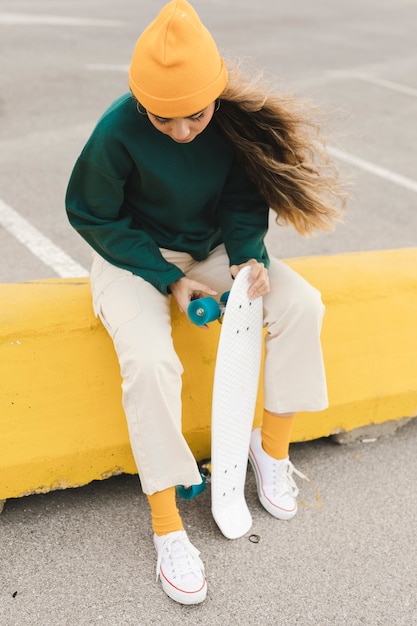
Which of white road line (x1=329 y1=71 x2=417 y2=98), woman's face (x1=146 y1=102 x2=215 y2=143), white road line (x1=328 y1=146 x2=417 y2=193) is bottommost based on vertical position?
white road line (x1=329 y1=71 x2=417 y2=98)

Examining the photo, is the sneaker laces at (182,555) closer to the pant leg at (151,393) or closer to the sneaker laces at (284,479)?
the pant leg at (151,393)

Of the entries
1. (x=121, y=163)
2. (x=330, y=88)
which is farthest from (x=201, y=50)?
(x=330, y=88)

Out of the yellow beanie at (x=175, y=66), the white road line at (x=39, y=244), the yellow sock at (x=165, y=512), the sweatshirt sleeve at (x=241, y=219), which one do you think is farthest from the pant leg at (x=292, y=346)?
the white road line at (x=39, y=244)

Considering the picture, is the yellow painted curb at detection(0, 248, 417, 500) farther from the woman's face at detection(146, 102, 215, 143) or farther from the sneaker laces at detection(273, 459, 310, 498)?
the woman's face at detection(146, 102, 215, 143)

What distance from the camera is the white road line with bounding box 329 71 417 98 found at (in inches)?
346

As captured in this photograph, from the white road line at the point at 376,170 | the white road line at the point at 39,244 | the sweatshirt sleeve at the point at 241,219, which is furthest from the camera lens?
the white road line at the point at 376,170

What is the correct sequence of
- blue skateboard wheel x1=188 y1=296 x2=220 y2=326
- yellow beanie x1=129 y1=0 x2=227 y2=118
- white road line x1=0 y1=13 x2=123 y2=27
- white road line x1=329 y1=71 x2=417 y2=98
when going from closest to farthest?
yellow beanie x1=129 y1=0 x2=227 y2=118
blue skateboard wheel x1=188 y1=296 x2=220 y2=326
white road line x1=329 y1=71 x2=417 y2=98
white road line x1=0 y1=13 x2=123 y2=27

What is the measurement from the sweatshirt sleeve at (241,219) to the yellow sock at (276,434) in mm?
549

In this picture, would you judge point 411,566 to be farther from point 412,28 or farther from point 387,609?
point 412,28

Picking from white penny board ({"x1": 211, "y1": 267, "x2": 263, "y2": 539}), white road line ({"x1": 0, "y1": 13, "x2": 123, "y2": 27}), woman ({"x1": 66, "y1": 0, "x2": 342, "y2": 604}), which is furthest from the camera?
white road line ({"x1": 0, "y1": 13, "x2": 123, "y2": 27})

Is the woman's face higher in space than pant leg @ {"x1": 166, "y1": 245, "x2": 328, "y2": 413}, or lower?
higher

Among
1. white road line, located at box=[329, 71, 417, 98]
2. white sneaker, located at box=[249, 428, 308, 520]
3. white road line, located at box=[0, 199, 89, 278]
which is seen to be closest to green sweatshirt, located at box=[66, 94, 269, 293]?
white sneaker, located at box=[249, 428, 308, 520]

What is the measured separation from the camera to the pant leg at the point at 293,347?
2.78 metres

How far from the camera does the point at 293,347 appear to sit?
2797 millimetres
